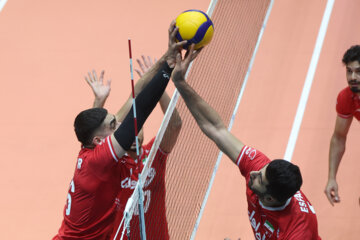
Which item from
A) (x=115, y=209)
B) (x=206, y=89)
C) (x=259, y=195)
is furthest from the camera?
(x=206, y=89)

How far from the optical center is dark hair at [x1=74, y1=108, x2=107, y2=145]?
4555 millimetres

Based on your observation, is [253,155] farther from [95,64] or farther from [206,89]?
[95,64]

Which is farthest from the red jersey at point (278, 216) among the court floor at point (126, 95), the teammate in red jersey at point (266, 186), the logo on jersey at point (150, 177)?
the court floor at point (126, 95)

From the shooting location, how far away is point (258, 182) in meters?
3.89

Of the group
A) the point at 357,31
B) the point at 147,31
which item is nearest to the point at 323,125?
the point at 357,31

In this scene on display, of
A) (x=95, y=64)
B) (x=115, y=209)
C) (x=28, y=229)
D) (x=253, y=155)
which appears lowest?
(x=28, y=229)

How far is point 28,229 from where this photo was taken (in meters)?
6.75

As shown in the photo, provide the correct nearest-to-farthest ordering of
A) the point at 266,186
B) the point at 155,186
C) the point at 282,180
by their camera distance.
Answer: the point at 282,180, the point at 266,186, the point at 155,186

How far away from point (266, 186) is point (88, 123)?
159cm

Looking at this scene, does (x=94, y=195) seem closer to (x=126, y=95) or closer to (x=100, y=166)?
(x=100, y=166)

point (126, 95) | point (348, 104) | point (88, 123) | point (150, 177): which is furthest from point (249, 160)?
point (126, 95)

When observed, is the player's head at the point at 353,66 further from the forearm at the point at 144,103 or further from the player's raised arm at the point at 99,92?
the player's raised arm at the point at 99,92

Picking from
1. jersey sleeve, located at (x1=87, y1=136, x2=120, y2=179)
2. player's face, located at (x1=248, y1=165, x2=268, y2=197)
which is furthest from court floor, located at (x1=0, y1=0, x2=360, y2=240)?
player's face, located at (x1=248, y1=165, x2=268, y2=197)

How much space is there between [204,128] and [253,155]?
1.42 feet
